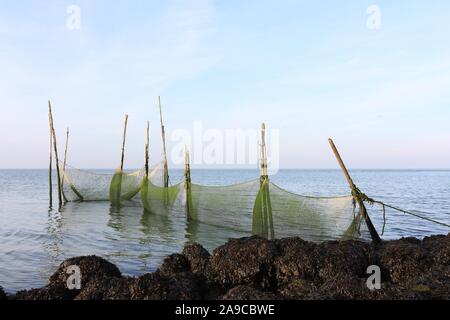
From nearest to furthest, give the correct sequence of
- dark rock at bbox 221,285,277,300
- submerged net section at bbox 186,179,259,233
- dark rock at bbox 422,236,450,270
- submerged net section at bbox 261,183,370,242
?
dark rock at bbox 221,285,277,300 → dark rock at bbox 422,236,450,270 → submerged net section at bbox 261,183,370,242 → submerged net section at bbox 186,179,259,233

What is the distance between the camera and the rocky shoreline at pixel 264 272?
17.0 ft

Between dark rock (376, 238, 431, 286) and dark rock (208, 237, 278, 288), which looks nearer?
dark rock (208, 237, 278, 288)

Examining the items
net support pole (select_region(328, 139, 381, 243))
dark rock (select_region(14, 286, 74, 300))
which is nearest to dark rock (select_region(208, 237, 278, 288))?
dark rock (select_region(14, 286, 74, 300))

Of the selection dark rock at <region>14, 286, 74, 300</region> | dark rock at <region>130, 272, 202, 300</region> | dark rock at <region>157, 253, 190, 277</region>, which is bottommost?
Result: dark rock at <region>157, 253, 190, 277</region>

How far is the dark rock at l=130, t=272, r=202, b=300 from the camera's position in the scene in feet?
16.6

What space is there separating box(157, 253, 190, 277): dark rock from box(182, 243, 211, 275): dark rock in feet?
0.30

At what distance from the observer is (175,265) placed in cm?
732

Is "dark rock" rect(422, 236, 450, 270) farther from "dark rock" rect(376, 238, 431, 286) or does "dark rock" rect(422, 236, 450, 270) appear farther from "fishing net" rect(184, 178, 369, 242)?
"fishing net" rect(184, 178, 369, 242)

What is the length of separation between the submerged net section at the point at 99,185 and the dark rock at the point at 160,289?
51.7 ft

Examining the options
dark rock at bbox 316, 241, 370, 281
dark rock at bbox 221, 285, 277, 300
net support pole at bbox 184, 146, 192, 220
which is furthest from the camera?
net support pole at bbox 184, 146, 192, 220

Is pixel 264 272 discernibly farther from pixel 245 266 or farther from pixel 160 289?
pixel 160 289

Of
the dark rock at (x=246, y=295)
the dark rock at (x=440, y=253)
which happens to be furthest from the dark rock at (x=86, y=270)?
the dark rock at (x=440, y=253)
